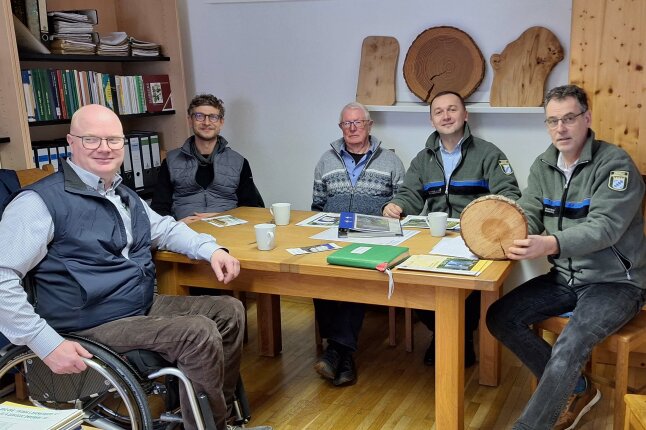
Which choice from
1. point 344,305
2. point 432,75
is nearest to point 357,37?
point 432,75

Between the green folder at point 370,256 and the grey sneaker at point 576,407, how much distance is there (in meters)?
0.78

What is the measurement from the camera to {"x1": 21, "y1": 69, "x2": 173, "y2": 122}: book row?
3.26 meters

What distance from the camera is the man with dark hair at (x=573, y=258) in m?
2.17

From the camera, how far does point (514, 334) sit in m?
2.39

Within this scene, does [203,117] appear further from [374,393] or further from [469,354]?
[469,354]

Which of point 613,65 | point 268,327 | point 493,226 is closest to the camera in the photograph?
point 493,226

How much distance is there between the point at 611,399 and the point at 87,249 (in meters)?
2.02

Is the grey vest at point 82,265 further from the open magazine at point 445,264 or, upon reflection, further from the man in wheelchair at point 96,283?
the open magazine at point 445,264

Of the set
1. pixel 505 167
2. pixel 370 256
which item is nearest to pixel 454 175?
pixel 505 167

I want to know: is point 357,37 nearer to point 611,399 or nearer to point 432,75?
point 432,75

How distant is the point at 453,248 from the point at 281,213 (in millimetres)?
768

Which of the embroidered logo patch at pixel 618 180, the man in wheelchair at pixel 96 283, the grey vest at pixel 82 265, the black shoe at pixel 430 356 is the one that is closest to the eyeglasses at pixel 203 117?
the man in wheelchair at pixel 96 283

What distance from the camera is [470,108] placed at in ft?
11.2

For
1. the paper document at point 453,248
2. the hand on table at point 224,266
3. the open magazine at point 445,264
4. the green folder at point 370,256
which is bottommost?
the hand on table at point 224,266
